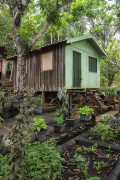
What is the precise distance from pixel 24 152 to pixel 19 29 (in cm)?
830

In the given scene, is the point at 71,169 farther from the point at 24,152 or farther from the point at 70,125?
the point at 70,125

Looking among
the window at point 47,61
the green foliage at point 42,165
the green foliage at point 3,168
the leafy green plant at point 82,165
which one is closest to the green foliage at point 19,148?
the green foliage at point 42,165

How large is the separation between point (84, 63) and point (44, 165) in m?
8.85

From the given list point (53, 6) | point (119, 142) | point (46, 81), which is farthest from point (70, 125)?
point (53, 6)

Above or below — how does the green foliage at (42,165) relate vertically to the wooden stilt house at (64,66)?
below

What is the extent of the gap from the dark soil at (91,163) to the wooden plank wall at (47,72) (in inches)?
232

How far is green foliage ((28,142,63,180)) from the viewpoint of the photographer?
253cm

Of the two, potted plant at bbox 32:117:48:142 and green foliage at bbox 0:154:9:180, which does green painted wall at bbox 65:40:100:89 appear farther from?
green foliage at bbox 0:154:9:180

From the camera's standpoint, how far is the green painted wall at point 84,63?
9.53m

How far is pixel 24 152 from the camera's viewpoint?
2000 mm

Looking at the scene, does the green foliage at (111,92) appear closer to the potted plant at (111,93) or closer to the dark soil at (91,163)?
the potted plant at (111,93)

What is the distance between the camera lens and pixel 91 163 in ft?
10.9

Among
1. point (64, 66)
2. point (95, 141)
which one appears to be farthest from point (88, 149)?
point (64, 66)

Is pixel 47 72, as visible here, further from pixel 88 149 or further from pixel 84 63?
pixel 88 149
